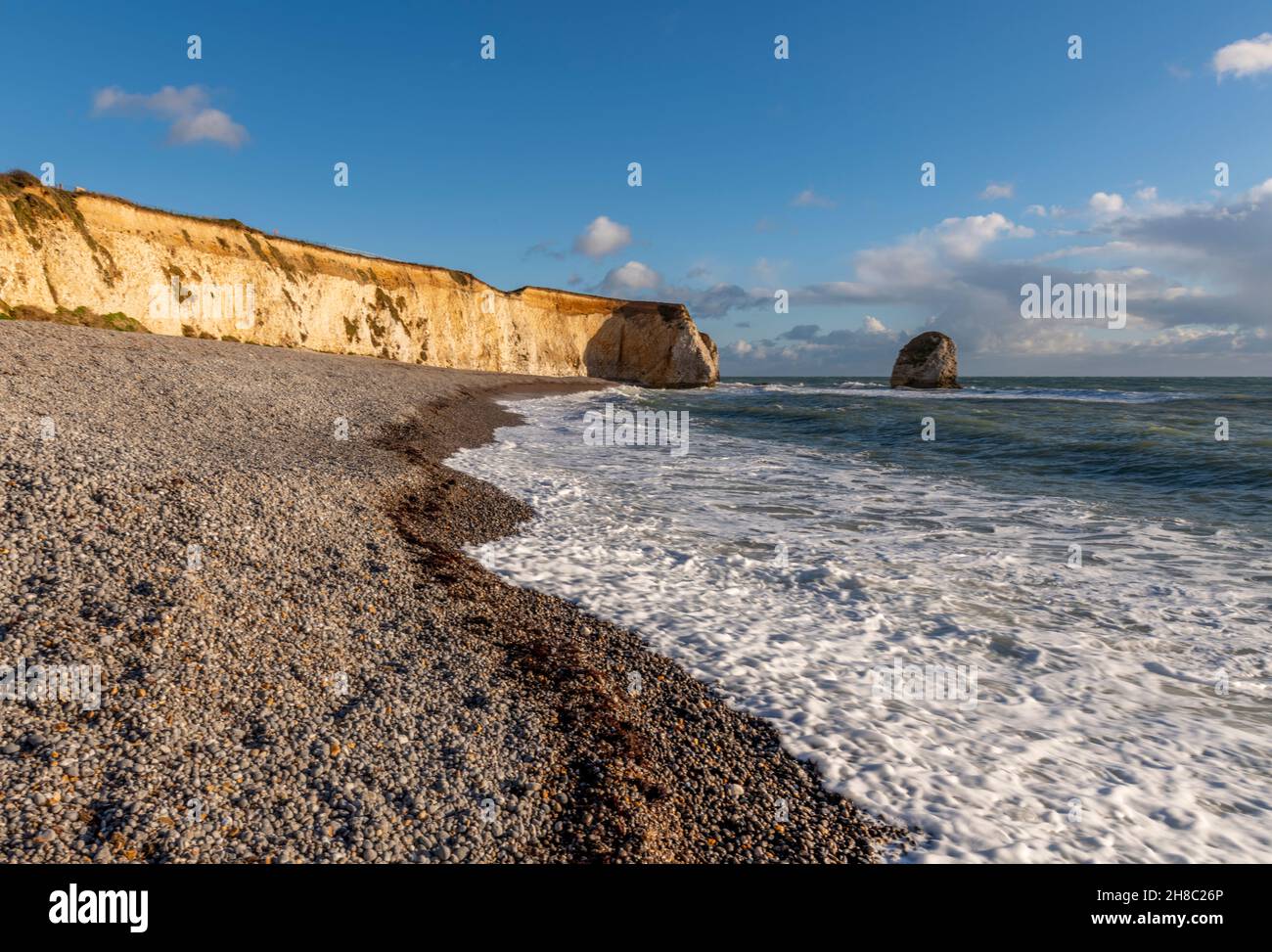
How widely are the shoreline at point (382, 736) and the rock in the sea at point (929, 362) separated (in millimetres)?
84919

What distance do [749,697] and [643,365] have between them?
7982 centimetres

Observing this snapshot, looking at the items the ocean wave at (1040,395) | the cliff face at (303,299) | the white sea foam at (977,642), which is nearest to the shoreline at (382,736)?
the white sea foam at (977,642)

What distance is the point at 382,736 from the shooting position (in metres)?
4.84

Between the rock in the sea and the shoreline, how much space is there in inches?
3343

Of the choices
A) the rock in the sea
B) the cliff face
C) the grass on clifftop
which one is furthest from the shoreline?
the rock in the sea

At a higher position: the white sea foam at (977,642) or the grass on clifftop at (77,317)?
the grass on clifftop at (77,317)

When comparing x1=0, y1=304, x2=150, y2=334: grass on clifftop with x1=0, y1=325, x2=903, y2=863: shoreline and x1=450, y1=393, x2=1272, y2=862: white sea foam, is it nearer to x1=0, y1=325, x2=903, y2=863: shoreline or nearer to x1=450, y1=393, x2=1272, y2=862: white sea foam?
x1=0, y1=325, x2=903, y2=863: shoreline

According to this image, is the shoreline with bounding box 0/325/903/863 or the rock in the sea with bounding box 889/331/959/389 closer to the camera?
the shoreline with bounding box 0/325/903/863

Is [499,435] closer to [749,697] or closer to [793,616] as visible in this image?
[793,616]

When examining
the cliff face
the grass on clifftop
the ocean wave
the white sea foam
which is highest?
the cliff face

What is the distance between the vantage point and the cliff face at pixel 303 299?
31359 mm

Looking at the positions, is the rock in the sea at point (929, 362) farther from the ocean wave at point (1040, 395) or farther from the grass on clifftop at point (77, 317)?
the grass on clifftop at point (77, 317)

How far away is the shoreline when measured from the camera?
389 cm
